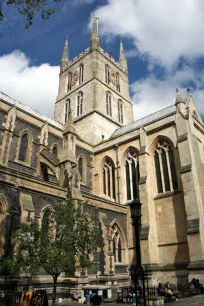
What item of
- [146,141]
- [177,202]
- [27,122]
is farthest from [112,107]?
[177,202]

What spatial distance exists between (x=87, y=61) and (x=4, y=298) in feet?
108

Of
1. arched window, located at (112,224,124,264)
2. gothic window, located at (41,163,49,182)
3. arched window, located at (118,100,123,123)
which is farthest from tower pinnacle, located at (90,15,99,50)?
arched window, located at (112,224,124,264)

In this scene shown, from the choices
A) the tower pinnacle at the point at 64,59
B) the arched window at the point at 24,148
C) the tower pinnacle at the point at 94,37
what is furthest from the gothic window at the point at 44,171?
the tower pinnacle at the point at 64,59

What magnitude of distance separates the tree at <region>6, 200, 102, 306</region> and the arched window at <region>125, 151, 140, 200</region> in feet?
35.2

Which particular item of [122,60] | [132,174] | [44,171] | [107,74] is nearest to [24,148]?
[44,171]

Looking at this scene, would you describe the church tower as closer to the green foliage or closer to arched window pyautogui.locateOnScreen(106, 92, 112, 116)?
arched window pyautogui.locateOnScreen(106, 92, 112, 116)

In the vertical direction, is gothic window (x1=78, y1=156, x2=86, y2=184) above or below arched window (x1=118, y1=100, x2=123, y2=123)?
below

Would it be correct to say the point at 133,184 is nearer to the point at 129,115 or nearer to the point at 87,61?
the point at 129,115

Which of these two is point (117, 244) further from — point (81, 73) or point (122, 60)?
point (122, 60)

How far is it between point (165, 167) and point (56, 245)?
13.2m

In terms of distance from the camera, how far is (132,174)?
24312 mm

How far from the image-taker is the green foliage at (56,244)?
10633mm

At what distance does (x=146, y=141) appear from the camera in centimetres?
2319

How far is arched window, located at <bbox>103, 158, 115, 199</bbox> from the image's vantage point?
25500 millimetres
